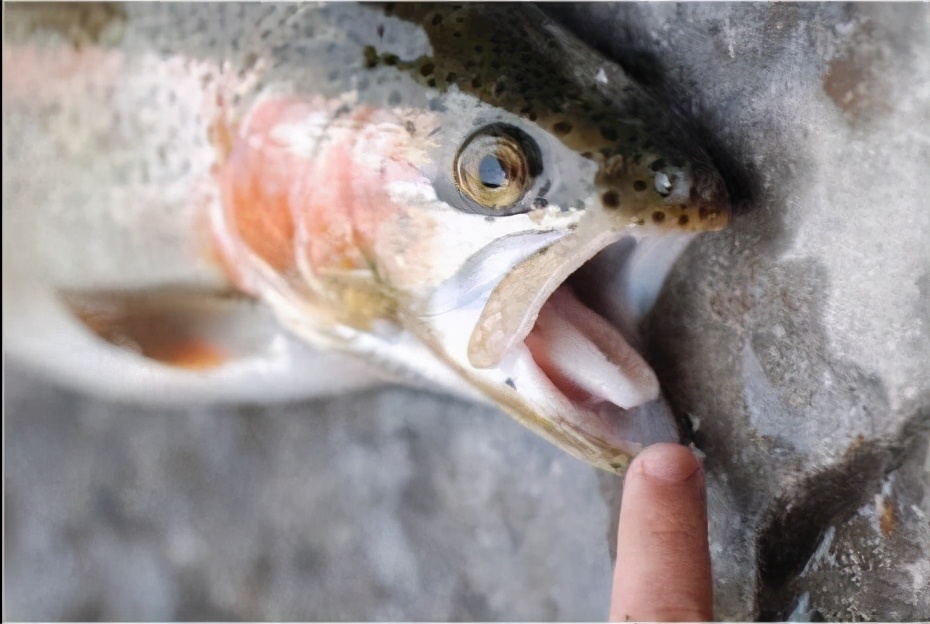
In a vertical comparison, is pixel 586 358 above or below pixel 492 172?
below

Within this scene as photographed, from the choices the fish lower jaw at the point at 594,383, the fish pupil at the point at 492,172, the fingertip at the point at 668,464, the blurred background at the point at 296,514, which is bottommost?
the blurred background at the point at 296,514

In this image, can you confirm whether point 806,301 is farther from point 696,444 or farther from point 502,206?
point 502,206

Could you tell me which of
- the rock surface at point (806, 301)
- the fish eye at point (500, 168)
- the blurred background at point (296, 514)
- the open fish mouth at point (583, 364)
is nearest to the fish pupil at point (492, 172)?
the fish eye at point (500, 168)

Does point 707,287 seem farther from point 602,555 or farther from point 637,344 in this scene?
point 602,555

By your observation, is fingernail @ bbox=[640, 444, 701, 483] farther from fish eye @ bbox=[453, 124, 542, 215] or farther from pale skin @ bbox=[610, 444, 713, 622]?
fish eye @ bbox=[453, 124, 542, 215]

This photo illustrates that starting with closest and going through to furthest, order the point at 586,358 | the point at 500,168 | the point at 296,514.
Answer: the point at 500,168, the point at 586,358, the point at 296,514

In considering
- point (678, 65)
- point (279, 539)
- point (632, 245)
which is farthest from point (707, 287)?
point (279, 539)

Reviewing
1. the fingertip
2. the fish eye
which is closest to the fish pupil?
the fish eye

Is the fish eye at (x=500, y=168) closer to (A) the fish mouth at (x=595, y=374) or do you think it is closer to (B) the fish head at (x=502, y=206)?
(B) the fish head at (x=502, y=206)

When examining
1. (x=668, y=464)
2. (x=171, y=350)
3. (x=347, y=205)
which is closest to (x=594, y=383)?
(x=668, y=464)
